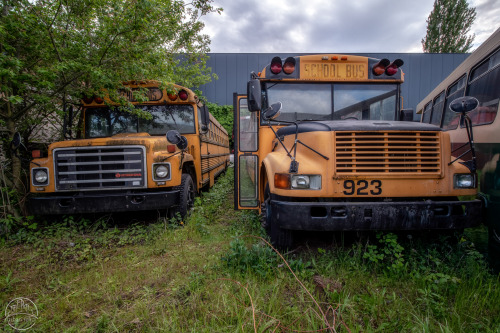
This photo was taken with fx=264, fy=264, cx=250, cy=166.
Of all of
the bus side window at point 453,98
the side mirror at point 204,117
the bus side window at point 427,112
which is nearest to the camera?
the bus side window at point 453,98

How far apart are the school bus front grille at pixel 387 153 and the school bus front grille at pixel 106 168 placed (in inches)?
107

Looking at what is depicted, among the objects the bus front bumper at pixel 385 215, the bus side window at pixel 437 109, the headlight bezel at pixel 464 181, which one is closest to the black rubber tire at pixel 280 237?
the bus front bumper at pixel 385 215

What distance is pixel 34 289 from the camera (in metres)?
2.45

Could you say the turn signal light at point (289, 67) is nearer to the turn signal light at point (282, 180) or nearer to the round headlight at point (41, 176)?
the turn signal light at point (282, 180)

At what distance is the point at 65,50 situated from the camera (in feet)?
12.0

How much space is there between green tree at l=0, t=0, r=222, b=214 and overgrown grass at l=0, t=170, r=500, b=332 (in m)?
2.03

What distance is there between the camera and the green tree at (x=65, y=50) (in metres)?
3.27

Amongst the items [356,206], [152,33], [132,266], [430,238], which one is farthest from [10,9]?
[430,238]

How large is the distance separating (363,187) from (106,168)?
3388mm

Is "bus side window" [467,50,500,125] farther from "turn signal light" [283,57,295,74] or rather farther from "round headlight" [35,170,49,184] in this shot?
"round headlight" [35,170,49,184]

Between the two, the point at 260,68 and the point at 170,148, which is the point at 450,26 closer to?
the point at 260,68

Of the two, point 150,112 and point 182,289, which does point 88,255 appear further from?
point 150,112

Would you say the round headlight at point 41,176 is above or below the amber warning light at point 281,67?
below

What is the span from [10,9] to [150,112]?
7.30 ft
